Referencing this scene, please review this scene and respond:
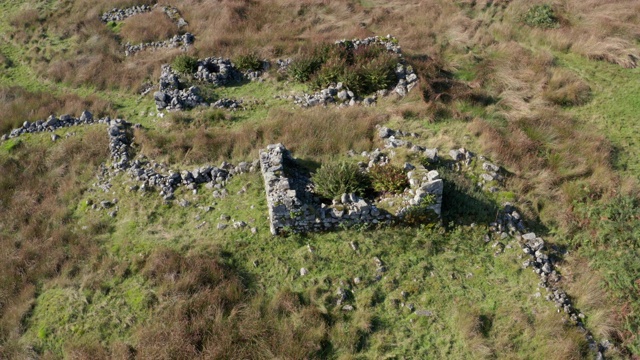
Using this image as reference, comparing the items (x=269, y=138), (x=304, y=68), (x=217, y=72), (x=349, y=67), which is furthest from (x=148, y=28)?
(x=269, y=138)

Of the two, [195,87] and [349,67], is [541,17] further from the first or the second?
[195,87]

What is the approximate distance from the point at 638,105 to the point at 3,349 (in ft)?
74.5

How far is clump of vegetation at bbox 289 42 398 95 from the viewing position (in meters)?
18.2

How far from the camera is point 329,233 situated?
11484 mm

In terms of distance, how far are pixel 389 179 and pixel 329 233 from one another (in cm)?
236

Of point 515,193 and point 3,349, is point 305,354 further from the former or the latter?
point 515,193

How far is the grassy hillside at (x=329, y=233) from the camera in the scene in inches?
371

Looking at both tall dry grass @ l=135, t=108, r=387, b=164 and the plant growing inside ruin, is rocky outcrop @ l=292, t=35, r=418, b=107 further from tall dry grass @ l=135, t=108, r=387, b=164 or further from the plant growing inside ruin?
the plant growing inside ruin

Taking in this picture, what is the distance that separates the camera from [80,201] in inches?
528

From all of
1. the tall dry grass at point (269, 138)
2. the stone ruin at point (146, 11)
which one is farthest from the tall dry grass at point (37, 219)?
the stone ruin at point (146, 11)

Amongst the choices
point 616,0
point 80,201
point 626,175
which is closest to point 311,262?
point 80,201

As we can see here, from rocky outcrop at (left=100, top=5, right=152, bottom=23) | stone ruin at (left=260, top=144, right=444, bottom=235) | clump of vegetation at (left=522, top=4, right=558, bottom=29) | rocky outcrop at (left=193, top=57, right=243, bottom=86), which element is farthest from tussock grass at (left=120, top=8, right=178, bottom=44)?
clump of vegetation at (left=522, top=4, right=558, bottom=29)

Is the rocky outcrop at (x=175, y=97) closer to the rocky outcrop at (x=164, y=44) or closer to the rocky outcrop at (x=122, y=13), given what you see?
the rocky outcrop at (x=164, y=44)

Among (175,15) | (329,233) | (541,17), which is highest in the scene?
(541,17)
